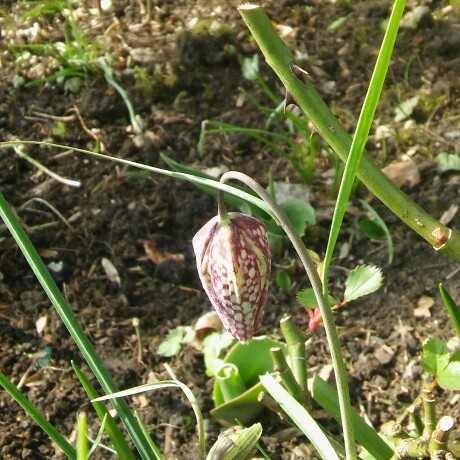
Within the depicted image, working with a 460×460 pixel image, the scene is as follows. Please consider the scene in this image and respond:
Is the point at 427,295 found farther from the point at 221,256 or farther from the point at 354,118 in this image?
the point at 221,256

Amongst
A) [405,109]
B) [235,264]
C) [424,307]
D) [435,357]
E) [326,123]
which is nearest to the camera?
[326,123]

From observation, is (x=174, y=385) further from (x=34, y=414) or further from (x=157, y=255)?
(x=157, y=255)

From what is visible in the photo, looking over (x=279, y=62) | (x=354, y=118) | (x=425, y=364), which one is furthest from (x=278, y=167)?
(x=279, y=62)

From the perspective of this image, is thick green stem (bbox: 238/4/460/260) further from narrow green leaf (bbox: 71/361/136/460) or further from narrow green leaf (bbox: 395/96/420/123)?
narrow green leaf (bbox: 395/96/420/123)

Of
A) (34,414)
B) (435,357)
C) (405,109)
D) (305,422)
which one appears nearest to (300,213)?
(405,109)

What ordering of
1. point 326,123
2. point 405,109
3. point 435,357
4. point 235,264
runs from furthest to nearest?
point 405,109 < point 435,357 < point 235,264 < point 326,123

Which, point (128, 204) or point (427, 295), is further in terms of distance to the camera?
point (128, 204)
